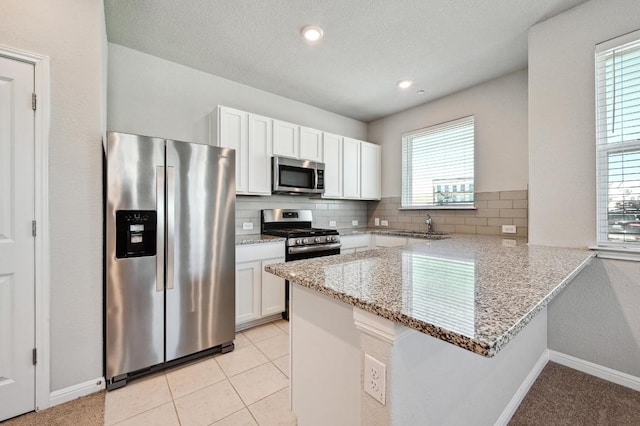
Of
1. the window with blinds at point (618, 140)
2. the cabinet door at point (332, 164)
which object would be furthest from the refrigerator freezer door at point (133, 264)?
the window with blinds at point (618, 140)

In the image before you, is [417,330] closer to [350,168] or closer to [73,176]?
[73,176]

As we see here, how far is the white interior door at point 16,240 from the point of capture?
5.13ft

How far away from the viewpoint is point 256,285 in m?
2.74

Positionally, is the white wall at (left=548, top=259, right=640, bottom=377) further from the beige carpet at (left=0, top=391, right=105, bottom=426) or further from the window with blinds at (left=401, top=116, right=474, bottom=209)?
the beige carpet at (left=0, top=391, right=105, bottom=426)

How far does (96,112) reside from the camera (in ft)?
5.83

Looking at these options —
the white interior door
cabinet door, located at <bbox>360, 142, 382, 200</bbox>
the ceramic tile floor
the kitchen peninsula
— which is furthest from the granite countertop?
cabinet door, located at <bbox>360, 142, 382, 200</bbox>

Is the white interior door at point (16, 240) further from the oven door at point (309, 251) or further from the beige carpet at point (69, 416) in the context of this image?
the oven door at point (309, 251)

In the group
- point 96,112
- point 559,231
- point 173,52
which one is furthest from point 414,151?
point 96,112

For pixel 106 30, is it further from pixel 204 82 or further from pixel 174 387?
pixel 174 387

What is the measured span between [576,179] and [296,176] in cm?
254

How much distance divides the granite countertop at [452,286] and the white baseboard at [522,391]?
2.80 feet

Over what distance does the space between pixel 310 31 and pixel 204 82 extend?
139 cm

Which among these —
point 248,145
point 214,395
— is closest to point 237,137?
point 248,145

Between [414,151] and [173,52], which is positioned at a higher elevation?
[173,52]
